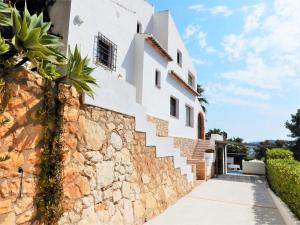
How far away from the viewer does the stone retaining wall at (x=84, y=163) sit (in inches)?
134

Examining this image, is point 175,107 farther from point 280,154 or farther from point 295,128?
point 295,128

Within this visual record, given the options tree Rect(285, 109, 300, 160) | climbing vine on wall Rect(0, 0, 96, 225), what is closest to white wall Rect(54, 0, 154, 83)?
A: climbing vine on wall Rect(0, 0, 96, 225)

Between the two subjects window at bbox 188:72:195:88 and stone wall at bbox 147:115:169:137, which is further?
window at bbox 188:72:195:88

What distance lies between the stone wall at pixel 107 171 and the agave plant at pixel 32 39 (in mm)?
1012

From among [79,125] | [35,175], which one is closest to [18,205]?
[35,175]

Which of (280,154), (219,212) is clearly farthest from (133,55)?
(280,154)

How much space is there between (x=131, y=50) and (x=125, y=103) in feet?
20.2

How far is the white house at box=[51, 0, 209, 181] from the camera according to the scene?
637 cm

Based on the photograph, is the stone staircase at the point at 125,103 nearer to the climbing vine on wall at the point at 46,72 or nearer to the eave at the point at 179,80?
the climbing vine on wall at the point at 46,72

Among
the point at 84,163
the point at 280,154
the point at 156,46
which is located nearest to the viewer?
the point at 84,163

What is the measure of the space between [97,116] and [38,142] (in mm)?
1487

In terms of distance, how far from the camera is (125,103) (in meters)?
6.11

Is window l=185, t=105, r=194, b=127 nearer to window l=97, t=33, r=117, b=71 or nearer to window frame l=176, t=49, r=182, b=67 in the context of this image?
window frame l=176, t=49, r=182, b=67

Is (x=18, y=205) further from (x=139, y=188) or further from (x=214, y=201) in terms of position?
(x=214, y=201)
